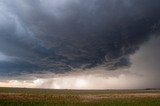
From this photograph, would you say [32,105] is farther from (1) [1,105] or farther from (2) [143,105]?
(2) [143,105]

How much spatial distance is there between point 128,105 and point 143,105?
2.29m

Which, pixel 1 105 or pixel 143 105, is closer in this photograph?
pixel 1 105

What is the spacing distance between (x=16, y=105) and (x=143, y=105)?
19.2 metres

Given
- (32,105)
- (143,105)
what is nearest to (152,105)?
(143,105)

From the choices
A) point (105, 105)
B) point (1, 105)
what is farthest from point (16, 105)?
point (105, 105)

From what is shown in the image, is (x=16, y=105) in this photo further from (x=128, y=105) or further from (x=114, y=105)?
(x=128, y=105)

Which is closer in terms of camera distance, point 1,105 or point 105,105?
point 1,105

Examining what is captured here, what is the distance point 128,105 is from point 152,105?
12.1 ft

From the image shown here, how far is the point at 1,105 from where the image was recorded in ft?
117

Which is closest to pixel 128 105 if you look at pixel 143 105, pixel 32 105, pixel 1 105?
pixel 143 105

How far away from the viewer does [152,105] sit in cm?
4041

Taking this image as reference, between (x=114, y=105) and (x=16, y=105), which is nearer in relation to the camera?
(x=16, y=105)

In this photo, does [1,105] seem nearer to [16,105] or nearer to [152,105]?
[16,105]

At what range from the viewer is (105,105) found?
130ft
